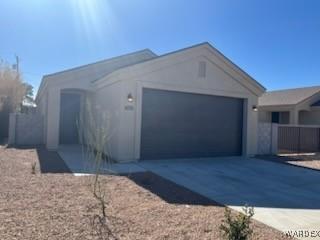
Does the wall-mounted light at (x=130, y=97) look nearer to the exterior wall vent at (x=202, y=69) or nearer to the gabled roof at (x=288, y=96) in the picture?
the exterior wall vent at (x=202, y=69)

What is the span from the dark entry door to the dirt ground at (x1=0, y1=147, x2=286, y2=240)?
28.3 ft

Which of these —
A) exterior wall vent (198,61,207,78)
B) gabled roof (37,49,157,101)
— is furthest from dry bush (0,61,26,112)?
exterior wall vent (198,61,207,78)

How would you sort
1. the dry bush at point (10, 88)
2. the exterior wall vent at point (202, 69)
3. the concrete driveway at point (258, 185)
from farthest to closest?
the dry bush at point (10, 88)
the exterior wall vent at point (202, 69)
the concrete driveway at point (258, 185)

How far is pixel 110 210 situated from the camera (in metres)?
5.43

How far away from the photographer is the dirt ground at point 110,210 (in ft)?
14.5

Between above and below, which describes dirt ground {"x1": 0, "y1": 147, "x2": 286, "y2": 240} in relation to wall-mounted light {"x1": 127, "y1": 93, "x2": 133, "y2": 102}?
below

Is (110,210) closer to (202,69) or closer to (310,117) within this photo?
(202,69)

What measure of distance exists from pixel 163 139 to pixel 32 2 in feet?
22.5

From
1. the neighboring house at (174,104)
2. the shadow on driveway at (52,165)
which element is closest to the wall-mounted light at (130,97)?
the neighboring house at (174,104)

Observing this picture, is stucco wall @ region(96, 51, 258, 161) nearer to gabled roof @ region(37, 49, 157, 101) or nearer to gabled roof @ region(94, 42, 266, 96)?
gabled roof @ region(94, 42, 266, 96)

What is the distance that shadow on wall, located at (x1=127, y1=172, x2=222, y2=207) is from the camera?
20.6ft

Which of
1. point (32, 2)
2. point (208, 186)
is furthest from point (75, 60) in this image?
point (208, 186)

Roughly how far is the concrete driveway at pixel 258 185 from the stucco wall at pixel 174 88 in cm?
101

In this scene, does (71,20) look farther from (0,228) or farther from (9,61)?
(9,61)
